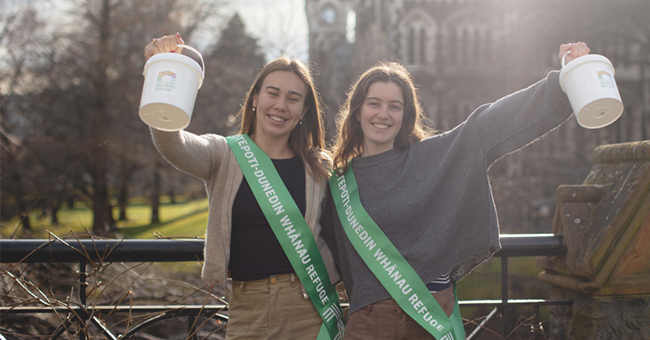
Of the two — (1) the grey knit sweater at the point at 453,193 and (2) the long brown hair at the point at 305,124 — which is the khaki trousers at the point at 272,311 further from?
(2) the long brown hair at the point at 305,124

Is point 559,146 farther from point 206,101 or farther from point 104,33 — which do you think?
point 104,33

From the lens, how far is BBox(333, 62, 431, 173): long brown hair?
2209mm

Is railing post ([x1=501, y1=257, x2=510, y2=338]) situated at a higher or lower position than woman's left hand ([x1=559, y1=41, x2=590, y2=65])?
lower

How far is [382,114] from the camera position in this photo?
2117mm

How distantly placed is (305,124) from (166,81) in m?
0.94

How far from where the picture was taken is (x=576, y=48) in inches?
68.9

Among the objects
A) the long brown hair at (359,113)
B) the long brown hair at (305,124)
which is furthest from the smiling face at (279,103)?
the long brown hair at (359,113)

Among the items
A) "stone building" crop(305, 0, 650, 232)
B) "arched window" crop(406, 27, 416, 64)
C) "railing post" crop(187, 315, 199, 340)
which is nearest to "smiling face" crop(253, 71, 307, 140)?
"railing post" crop(187, 315, 199, 340)

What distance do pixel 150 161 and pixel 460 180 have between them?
1497cm

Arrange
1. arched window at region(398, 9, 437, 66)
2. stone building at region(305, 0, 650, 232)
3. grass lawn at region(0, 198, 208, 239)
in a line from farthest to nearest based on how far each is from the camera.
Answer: arched window at region(398, 9, 437, 66)
stone building at region(305, 0, 650, 232)
grass lawn at region(0, 198, 208, 239)

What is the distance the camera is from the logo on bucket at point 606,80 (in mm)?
1560

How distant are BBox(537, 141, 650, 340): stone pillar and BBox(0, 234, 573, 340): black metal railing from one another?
0.36 ft

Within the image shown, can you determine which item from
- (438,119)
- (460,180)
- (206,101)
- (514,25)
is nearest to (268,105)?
(460,180)

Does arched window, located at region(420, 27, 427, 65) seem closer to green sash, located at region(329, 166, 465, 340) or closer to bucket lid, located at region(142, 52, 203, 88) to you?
green sash, located at region(329, 166, 465, 340)
